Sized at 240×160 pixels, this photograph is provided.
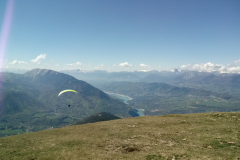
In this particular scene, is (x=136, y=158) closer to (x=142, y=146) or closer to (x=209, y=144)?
(x=142, y=146)

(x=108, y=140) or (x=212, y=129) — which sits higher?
(x=212, y=129)

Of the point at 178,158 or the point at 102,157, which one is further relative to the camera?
the point at 102,157

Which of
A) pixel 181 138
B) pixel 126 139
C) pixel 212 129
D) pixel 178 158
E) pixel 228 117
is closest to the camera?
pixel 178 158

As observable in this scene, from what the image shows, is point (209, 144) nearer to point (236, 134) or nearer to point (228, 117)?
point (236, 134)

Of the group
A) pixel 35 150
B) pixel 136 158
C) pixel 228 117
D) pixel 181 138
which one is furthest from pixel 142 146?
pixel 228 117

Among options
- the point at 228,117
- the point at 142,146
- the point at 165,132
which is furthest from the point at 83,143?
the point at 228,117

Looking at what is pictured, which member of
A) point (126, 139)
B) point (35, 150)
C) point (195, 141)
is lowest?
point (35, 150)

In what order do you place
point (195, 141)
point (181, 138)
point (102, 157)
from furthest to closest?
point (181, 138) → point (195, 141) → point (102, 157)

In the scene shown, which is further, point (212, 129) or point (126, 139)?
point (212, 129)

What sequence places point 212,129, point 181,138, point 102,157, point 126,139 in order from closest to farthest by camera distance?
point 102,157
point 181,138
point 126,139
point 212,129
